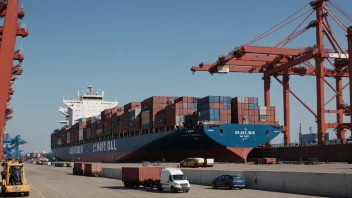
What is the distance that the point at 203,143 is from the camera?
5781cm

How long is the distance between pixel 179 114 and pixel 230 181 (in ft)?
110

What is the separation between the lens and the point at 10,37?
26078 mm

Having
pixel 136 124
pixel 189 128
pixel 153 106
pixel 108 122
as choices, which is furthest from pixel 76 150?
pixel 189 128

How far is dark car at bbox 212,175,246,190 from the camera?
25516 millimetres

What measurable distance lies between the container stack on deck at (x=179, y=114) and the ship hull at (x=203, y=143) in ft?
3.63

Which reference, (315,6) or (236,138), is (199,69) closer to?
(236,138)

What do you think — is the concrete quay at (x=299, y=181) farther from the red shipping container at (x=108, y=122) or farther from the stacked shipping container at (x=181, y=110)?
the red shipping container at (x=108, y=122)

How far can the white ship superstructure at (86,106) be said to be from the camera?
366 feet

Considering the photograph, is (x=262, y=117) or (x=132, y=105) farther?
(x=132, y=105)

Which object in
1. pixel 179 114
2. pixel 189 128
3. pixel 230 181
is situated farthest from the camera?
pixel 179 114

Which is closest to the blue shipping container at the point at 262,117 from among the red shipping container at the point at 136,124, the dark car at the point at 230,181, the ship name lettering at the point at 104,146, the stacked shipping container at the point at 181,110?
the stacked shipping container at the point at 181,110

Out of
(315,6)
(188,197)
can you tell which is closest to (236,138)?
(315,6)

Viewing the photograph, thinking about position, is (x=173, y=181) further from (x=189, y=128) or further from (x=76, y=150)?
(x=76, y=150)

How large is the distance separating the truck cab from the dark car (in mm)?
2844
